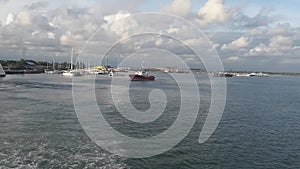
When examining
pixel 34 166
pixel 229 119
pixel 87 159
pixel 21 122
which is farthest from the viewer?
pixel 229 119

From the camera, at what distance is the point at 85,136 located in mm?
21766

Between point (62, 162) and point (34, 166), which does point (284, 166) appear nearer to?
point (62, 162)

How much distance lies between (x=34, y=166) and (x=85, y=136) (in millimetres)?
6172

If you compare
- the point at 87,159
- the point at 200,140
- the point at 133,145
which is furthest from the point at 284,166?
the point at 87,159

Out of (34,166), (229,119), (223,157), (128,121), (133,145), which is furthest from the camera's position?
(229,119)

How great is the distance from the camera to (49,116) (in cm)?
2841

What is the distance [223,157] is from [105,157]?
6.39 m

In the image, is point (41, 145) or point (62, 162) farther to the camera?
point (41, 145)

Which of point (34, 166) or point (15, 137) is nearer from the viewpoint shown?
point (34, 166)

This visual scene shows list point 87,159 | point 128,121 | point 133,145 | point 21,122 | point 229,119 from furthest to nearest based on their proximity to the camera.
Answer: point 229,119 → point 128,121 → point 21,122 → point 133,145 → point 87,159

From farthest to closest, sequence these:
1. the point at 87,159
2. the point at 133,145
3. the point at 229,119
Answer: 1. the point at 229,119
2. the point at 133,145
3. the point at 87,159

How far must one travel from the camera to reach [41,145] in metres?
19.0

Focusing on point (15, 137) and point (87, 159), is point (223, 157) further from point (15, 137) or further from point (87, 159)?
point (15, 137)

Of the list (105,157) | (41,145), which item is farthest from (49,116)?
(105,157)
